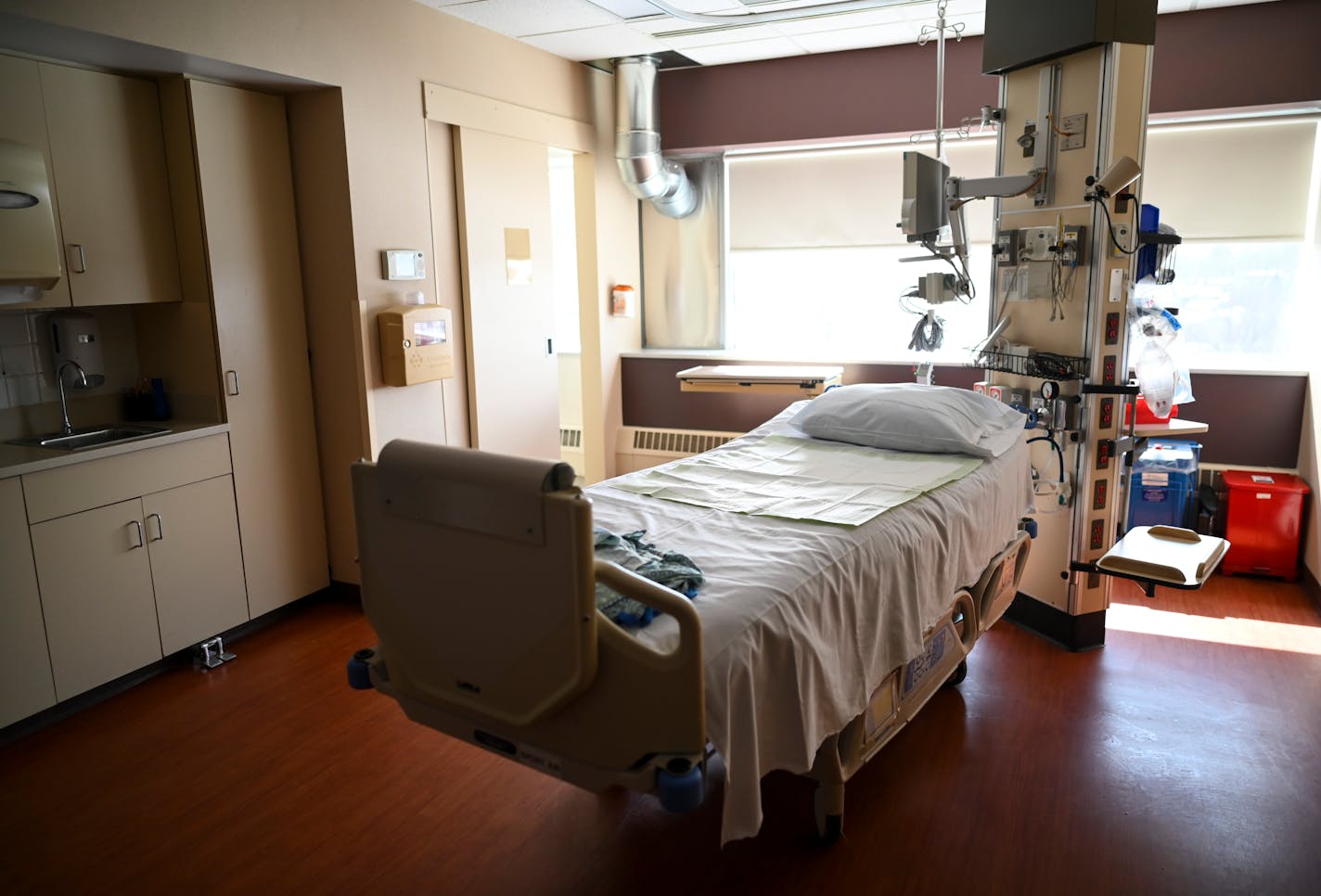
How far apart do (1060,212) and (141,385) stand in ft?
12.0

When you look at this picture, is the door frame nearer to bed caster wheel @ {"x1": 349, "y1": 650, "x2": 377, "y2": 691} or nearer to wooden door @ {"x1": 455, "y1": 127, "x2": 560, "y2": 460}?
wooden door @ {"x1": 455, "y1": 127, "x2": 560, "y2": 460}

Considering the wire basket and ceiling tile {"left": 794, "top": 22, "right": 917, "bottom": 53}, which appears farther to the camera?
ceiling tile {"left": 794, "top": 22, "right": 917, "bottom": 53}

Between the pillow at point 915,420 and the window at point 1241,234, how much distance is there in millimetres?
1837

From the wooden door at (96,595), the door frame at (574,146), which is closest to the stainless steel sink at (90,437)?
the wooden door at (96,595)

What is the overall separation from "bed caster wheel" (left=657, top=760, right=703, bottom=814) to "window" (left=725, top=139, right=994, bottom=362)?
368cm

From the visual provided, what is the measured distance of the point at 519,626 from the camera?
1615 mm

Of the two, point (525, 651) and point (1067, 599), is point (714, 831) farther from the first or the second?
point (1067, 599)

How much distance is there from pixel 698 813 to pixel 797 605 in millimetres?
880

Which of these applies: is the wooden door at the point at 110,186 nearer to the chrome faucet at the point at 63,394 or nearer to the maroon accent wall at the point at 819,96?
the chrome faucet at the point at 63,394

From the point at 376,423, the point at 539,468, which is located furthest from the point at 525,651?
the point at 376,423

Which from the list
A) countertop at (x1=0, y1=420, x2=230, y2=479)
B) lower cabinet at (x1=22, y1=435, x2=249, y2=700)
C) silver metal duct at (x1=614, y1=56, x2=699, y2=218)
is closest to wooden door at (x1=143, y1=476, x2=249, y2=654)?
lower cabinet at (x1=22, y1=435, x2=249, y2=700)

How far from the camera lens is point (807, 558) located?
1.98 m

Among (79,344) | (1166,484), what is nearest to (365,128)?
(79,344)

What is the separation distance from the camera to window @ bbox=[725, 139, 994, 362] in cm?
499
